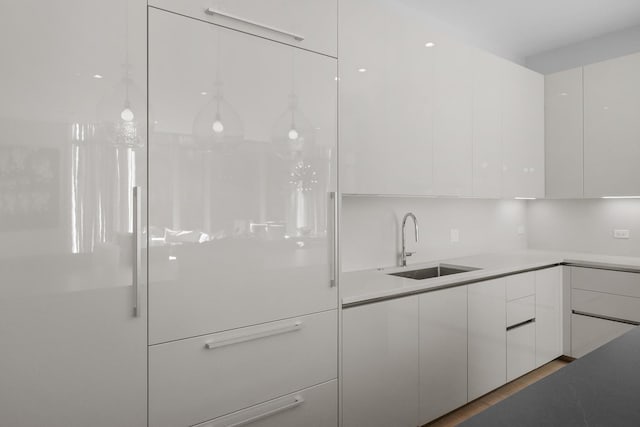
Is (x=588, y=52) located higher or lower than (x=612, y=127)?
higher

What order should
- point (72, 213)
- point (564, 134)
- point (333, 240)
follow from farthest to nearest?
1. point (564, 134)
2. point (333, 240)
3. point (72, 213)

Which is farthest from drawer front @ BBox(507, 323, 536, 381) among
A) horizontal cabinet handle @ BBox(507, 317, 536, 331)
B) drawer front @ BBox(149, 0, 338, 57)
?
drawer front @ BBox(149, 0, 338, 57)

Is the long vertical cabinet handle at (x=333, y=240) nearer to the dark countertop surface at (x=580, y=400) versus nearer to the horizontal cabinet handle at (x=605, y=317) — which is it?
the dark countertop surface at (x=580, y=400)

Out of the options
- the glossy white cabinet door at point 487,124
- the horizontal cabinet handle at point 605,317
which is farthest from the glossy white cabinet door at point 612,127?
the horizontal cabinet handle at point 605,317

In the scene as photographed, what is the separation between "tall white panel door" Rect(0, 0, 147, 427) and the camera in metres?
1.20

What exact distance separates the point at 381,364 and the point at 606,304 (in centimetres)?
216

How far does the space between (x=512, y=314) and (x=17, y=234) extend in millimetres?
2918

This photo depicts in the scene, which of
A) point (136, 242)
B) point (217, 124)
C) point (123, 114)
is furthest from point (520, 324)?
point (123, 114)

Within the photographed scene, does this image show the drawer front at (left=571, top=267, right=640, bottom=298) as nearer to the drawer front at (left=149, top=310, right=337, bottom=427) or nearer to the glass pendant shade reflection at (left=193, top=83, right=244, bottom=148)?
the drawer front at (left=149, top=310, right=337, bottom=427)

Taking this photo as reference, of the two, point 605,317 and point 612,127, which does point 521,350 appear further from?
point 612,127

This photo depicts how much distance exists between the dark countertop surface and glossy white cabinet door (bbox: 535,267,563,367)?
7.47 feet

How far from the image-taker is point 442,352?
2387 millimetres

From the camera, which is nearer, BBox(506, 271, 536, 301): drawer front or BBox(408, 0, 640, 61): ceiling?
BBox(506, 271, 536, 301): drawer front

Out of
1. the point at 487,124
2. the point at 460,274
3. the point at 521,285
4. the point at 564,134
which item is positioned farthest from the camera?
the point at 564,134
